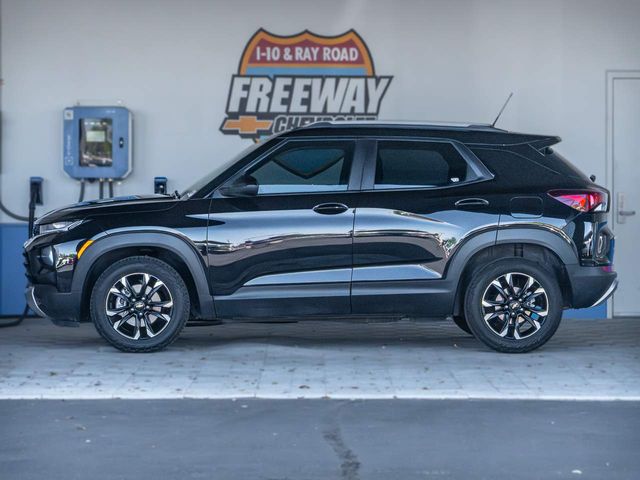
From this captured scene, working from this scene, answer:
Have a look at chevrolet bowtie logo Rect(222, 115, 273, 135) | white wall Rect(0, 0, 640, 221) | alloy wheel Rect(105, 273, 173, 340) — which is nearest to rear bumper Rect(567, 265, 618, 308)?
alloy wheel Rect(105, 273, 173, 340)

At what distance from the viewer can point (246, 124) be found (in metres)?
13.8

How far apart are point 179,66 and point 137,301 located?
3926mm

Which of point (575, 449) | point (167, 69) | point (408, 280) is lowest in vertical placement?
point (575, 449)

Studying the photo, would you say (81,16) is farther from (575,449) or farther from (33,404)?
(575,449)

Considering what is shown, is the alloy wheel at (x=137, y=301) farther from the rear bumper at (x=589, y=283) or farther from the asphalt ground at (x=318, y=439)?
the rear bumper at (x=589, y=283)

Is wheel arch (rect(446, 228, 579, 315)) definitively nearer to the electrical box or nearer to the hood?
the hood

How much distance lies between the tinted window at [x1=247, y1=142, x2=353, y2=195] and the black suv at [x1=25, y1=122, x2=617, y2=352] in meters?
0.01

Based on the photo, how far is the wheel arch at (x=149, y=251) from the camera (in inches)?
418

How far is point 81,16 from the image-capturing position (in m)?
13.8

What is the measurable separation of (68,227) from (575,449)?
5.09 m

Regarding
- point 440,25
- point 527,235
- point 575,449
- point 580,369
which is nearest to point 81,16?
point 440,25

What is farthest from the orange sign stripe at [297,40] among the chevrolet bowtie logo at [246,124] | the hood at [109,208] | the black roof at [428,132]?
the hood at [109,208]

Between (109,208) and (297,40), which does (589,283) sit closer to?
(109,208)

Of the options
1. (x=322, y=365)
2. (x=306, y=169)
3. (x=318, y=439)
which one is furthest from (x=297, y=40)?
(x=318, y=439)
